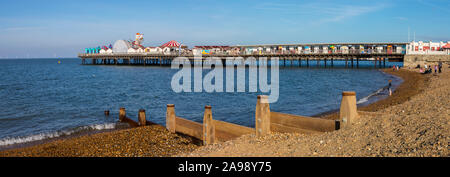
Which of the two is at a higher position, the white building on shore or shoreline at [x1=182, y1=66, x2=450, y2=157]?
the white building on shore

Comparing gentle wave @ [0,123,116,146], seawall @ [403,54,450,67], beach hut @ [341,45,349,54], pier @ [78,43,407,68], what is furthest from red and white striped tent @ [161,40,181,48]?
gentle wave @ [0,123,116,146]

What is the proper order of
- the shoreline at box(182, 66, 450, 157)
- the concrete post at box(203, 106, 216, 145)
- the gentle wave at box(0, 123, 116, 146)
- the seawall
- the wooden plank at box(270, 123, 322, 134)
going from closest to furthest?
the shoreline at box(182, 66, 450, 157) → the wooden plank at box(270, 123, 322, 134) → the concrete post at box(203, 106, 216, 145) → the gentle wave at box(0, 123, 116, 146) → the seawall

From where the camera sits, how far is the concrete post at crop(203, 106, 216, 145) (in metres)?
7.95

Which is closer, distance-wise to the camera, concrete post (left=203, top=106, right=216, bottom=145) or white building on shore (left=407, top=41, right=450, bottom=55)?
concrete post (left=203, top=106, right=216, bottom=145)

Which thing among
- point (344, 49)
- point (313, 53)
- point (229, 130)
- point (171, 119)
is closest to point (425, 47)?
point (344, 49)

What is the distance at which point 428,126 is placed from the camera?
557 cm

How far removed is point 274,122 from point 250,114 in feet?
29.1

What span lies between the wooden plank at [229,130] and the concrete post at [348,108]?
76.2 inches

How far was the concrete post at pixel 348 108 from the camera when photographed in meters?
5.69

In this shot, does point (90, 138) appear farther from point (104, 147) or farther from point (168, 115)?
point (168, 115)

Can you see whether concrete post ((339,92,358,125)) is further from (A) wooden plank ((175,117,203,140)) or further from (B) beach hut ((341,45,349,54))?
(B) beach hut ((341,45,349,54))

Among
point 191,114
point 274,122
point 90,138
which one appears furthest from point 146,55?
point 274,122

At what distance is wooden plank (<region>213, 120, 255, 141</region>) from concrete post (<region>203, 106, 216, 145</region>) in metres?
0.11

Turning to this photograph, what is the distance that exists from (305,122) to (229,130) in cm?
183
